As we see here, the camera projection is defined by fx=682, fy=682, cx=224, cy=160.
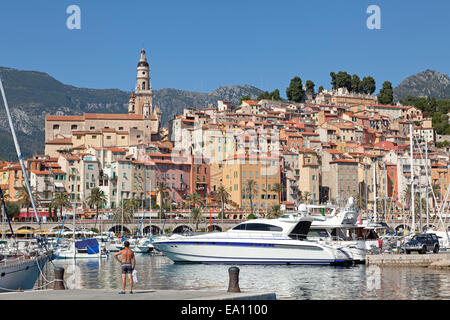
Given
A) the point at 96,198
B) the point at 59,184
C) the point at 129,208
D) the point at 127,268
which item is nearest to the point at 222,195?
the point at 129,208

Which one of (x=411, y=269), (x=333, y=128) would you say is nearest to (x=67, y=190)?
(x=333, y=128)

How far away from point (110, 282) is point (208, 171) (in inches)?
3595

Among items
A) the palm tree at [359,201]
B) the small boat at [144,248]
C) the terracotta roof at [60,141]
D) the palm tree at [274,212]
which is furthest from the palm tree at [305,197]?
the small boat at [144,248]

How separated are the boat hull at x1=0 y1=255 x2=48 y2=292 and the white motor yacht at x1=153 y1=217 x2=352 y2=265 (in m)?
18.2

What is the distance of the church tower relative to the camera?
162m

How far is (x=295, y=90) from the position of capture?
183 m

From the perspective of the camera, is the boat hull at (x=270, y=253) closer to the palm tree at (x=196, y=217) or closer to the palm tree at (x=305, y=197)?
the palm tree at (x=196, y=217)

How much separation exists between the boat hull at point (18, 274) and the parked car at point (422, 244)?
Answer: 26.1 meters

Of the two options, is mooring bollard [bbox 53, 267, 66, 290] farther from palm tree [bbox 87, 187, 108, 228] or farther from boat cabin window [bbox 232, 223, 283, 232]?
palm tree [bbox 87, 187, 108, 228]

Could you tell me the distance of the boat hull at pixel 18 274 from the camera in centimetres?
2422

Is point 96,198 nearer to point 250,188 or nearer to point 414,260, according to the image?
point 250,188

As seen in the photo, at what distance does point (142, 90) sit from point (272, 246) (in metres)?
124
